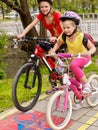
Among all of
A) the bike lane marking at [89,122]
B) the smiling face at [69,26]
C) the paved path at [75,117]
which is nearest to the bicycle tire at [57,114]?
the paved path at [75,117]

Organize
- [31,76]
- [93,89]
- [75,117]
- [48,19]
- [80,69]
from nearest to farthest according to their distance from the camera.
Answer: [80,69], [75,117], [31,76], [93,89], [48,19]

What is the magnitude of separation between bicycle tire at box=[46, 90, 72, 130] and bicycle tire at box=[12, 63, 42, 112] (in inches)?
24.6

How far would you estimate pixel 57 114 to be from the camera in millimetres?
4500

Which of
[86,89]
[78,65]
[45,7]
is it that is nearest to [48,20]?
[45,7]

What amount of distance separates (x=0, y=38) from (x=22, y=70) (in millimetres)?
3732

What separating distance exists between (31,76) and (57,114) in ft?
2.62

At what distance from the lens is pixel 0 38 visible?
8.03 meters

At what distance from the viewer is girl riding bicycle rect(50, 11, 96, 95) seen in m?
4.31

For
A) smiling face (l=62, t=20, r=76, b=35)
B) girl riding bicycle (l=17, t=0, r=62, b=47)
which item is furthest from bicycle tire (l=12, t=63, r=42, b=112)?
smiling face (l=62, t=20, r=76, b=35)

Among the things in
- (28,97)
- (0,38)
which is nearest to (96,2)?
(0,38)

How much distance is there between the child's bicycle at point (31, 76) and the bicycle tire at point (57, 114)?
2.00 ft

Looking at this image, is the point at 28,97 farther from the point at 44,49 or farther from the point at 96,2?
the point at 96,2

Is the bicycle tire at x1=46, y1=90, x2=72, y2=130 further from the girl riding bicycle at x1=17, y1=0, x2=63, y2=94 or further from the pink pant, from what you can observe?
the girl riding bicycle at x1=17, y1=0, x2=63, y2=94

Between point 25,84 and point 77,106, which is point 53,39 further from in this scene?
point 77,106
